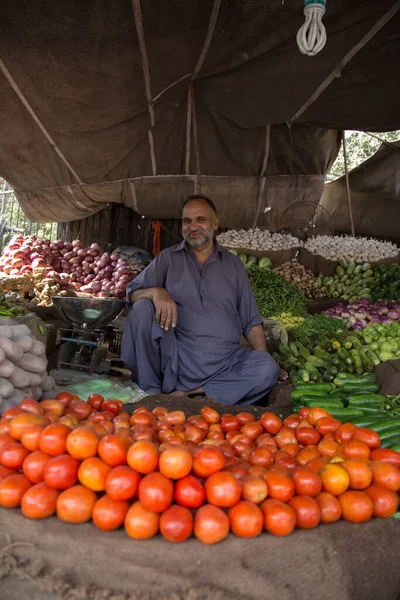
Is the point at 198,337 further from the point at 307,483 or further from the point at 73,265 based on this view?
the point at 73,265

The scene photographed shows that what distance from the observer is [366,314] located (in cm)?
549

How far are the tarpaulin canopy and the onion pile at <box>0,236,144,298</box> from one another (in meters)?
0.51

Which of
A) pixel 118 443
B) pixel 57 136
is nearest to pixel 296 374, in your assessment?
pixel 118 443

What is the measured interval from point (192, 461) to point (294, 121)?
16.9ft

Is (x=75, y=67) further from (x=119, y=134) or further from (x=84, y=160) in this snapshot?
(x=84, y=160)

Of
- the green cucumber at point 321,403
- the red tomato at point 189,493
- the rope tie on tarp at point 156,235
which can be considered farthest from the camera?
the rope tie on tarp at point 156,235

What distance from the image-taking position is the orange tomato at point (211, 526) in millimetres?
1367

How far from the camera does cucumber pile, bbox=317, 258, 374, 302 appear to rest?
680cm

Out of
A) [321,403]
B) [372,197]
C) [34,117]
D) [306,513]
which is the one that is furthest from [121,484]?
[372,197]

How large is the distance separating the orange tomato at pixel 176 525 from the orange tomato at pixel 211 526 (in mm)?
24

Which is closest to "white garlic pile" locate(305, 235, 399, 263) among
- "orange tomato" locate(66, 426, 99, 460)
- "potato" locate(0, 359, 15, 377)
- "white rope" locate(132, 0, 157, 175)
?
"white rope" locate(132, 0, 157, 175)

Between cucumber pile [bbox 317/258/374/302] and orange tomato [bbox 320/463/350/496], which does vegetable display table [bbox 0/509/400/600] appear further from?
cucumber pile [bbox 317/258/374/302]

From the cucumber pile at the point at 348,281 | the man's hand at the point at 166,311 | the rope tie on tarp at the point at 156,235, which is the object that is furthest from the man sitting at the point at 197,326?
the rope tie on tarp at the point at 156,235

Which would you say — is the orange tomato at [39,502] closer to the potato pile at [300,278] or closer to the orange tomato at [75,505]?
the orange tomato at [75,505]
